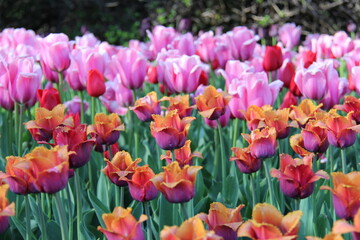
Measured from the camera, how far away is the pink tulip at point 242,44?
300 cm

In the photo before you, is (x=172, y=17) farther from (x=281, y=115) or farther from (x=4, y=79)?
(x=281, y=115)

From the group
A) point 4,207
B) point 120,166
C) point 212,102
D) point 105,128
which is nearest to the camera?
point 4,207

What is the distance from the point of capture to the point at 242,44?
3.01 meters

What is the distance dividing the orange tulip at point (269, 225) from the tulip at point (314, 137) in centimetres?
55

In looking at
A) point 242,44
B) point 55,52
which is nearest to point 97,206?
point 55,52

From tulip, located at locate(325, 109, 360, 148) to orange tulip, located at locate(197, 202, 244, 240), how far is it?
51 cm

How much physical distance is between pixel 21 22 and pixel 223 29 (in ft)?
10.7

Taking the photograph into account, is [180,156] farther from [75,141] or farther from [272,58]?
[272,58]

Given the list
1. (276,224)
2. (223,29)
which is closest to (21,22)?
(223,29)

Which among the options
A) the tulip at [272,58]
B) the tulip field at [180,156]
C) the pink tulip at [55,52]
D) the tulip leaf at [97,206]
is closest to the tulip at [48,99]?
the tulip field at [180,156]

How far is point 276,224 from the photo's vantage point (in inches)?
40.3

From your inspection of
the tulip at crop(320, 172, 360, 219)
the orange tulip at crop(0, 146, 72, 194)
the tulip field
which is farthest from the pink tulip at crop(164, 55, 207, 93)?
the tulip at crop(320, 172, 360, 219)

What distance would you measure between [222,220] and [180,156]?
0.47 meters

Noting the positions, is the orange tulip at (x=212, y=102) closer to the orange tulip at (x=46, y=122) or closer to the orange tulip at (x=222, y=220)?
the orange tulip at (x=46, y=122)
